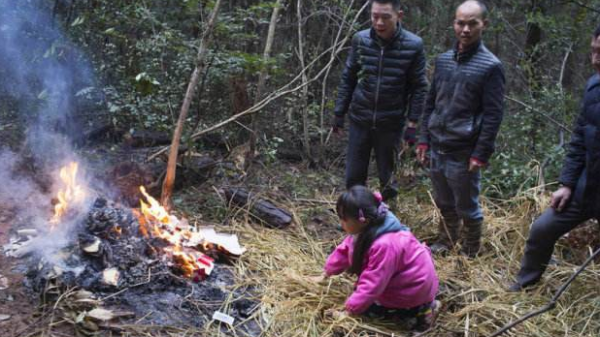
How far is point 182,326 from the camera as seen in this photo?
3307 mm

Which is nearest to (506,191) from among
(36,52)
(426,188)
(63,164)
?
(426,188)

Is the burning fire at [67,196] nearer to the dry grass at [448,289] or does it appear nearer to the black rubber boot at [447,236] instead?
the dry grass at [448,289]

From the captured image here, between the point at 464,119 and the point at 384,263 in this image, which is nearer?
the point at 384,263

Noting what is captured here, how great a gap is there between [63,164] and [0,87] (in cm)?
148

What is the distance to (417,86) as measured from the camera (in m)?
4.60

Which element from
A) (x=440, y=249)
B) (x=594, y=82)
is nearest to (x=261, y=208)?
(x=440, y=249)

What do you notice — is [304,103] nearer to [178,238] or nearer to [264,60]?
[264,60]

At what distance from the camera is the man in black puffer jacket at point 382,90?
14.7 ft

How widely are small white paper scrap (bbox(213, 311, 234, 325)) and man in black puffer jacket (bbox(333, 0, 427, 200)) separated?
2041 mm

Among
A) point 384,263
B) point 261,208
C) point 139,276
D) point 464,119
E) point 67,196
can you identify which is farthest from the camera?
point 261,208

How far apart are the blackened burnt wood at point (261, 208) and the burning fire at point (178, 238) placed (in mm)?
820

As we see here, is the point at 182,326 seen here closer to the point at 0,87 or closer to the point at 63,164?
the point at 63,164

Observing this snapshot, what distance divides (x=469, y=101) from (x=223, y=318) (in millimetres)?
2345

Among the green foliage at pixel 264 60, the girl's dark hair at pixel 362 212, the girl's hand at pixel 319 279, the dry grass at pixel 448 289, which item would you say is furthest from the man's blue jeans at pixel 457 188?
the green foliage at pixel 264 60
